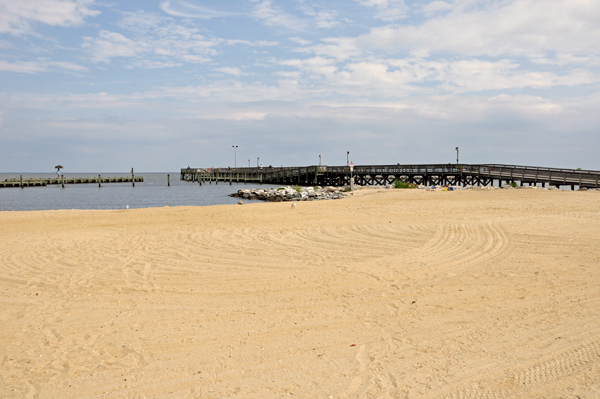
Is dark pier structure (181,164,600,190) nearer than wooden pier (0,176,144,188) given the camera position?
Yes

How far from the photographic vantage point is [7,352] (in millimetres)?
4449

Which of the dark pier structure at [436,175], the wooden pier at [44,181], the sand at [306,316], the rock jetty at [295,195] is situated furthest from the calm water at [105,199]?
the sand at [306,316]

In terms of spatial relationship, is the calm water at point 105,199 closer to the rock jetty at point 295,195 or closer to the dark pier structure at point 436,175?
the rock jetty at point 295,195

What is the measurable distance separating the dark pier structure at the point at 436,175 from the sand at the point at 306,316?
2316 cm

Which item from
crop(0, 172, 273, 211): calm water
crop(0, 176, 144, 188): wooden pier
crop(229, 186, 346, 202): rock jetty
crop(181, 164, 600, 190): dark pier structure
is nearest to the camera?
crop(181, 164, 600, 190): dark pier structure

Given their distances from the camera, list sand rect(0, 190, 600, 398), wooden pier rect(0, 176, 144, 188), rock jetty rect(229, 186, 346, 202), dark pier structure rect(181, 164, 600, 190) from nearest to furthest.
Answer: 1. sand rect(0, 190, 600, 398)
2. dark pier structure rect(181, 164, 600, 190)
3. rock jetty rect(229, 186, 346, 202)
4. wooden pier rect(0, 176, 144, 188)

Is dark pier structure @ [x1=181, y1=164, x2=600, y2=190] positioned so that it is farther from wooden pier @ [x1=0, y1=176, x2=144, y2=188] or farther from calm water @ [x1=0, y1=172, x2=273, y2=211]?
wooden pier @ [x1=0, y1=176, x2=144, y2=188]

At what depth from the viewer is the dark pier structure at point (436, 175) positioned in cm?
3081

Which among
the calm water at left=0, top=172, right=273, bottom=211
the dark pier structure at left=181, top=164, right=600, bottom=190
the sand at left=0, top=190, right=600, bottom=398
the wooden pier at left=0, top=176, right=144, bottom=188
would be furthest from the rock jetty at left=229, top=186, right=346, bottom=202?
the wooden pier at left=0, top=176, right=144, bottom=188

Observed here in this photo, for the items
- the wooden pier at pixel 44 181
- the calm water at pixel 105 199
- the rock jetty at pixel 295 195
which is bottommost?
the calm water at pixel 105 199

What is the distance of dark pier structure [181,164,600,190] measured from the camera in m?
30.8

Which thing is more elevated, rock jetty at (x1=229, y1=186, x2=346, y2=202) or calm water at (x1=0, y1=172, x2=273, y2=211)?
rock jetty at (x1=229, y1=186, x2=346, y2=202)

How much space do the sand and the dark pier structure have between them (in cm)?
2316

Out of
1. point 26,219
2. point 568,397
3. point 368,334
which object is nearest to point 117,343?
point 368,334
